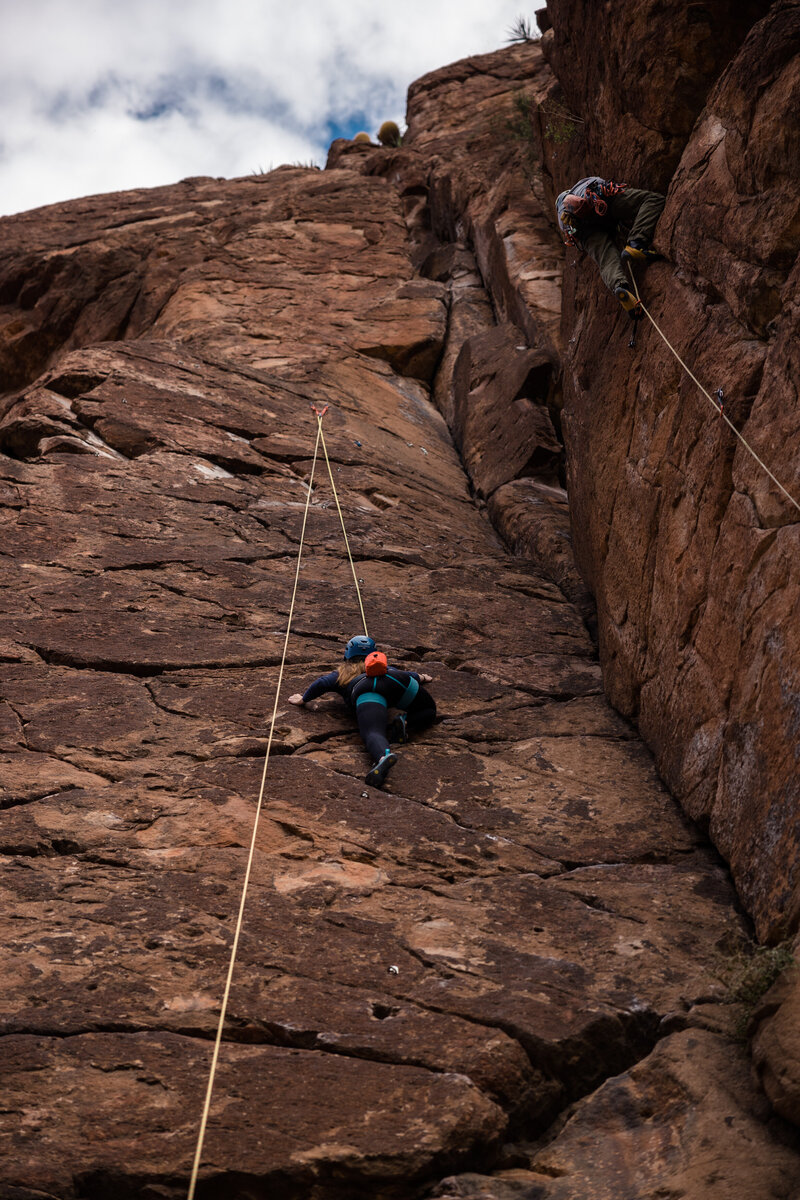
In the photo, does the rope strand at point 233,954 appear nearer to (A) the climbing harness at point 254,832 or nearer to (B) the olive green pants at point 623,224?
(A) the climbing harness at point 254,832

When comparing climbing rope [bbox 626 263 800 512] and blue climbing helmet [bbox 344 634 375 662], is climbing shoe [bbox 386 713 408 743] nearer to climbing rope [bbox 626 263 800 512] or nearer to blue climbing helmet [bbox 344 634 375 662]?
blue climbing helmet [bbox 344 634 375 662]

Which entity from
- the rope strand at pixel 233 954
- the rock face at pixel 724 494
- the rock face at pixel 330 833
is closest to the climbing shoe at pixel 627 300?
the rock face at pixel 724 494

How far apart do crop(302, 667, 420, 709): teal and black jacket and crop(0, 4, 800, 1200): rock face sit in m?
0.23

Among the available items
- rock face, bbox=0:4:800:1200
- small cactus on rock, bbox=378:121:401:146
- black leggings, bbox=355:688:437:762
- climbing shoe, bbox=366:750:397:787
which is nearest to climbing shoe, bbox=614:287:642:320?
rock face, bbox=0:4:800:1200

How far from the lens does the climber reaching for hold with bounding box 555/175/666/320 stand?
310 inches

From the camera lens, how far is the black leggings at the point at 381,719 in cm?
686

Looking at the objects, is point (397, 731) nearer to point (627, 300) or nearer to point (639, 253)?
point (627, 300)

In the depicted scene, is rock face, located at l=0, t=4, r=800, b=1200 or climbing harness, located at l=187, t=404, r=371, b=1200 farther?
rock face, located at l=0, t=4, r=800, b=1200

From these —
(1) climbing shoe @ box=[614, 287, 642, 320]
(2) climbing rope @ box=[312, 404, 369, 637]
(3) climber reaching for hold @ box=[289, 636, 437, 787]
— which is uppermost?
(1) climbing shoe @ box=[614, 287, 642, 320]

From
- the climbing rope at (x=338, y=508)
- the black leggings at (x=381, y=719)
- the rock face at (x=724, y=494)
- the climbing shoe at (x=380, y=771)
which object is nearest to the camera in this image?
the rock face at (x=724, y=494)

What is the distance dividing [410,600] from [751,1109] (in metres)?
5.92

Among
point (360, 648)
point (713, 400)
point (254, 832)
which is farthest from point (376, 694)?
point (713, 400)

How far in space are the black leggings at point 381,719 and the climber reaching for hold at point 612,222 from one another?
363cm

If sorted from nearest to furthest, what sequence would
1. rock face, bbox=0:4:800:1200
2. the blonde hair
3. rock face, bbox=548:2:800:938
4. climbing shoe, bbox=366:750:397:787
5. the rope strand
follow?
the rope strand → rock face, bbox=0:4:800:1200 → rock face, bbox=548:2:800:938 → climbing shoe, bbox=366:750:397:787 → the blonde hair
